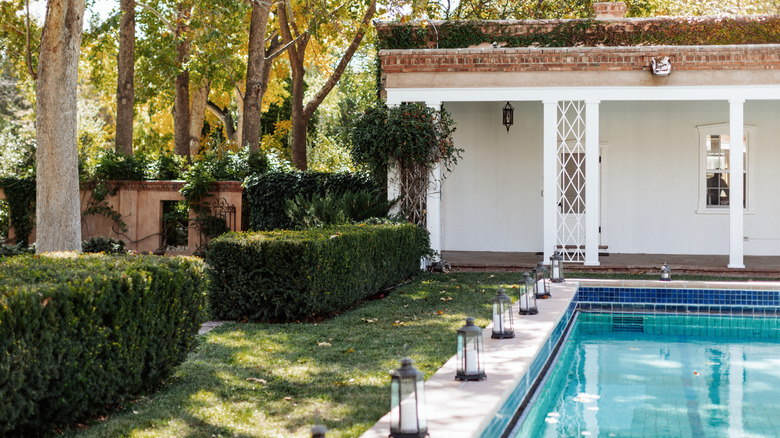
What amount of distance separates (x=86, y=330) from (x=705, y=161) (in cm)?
1424

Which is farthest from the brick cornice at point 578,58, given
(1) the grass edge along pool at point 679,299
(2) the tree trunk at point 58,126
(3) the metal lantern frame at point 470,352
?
(3) the metal lantern frame at point 470,352

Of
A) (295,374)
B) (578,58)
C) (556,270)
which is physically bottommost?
(295,374)

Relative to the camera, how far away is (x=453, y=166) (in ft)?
53.4

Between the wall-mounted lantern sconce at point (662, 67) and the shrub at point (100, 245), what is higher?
the wall-mounted lantern sconce at point (662, 67)

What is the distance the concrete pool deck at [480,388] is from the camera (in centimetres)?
417

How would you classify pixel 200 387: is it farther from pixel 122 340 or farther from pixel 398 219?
pixel 398 219

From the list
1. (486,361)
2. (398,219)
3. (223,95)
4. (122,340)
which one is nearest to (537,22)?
(398,219)

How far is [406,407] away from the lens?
12.9ft

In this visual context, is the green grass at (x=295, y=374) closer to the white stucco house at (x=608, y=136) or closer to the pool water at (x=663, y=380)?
the pool water at (x=663, y=380)

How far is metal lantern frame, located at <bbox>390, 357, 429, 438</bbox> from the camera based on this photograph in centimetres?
391

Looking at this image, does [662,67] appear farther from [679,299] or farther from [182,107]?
[182,107]

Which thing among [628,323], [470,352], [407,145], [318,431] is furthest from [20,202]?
[318,431]

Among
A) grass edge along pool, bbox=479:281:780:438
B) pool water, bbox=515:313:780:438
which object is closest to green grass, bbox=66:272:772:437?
pool water, bbox=515:313:780:438

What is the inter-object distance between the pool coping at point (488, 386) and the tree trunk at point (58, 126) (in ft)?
18.6
